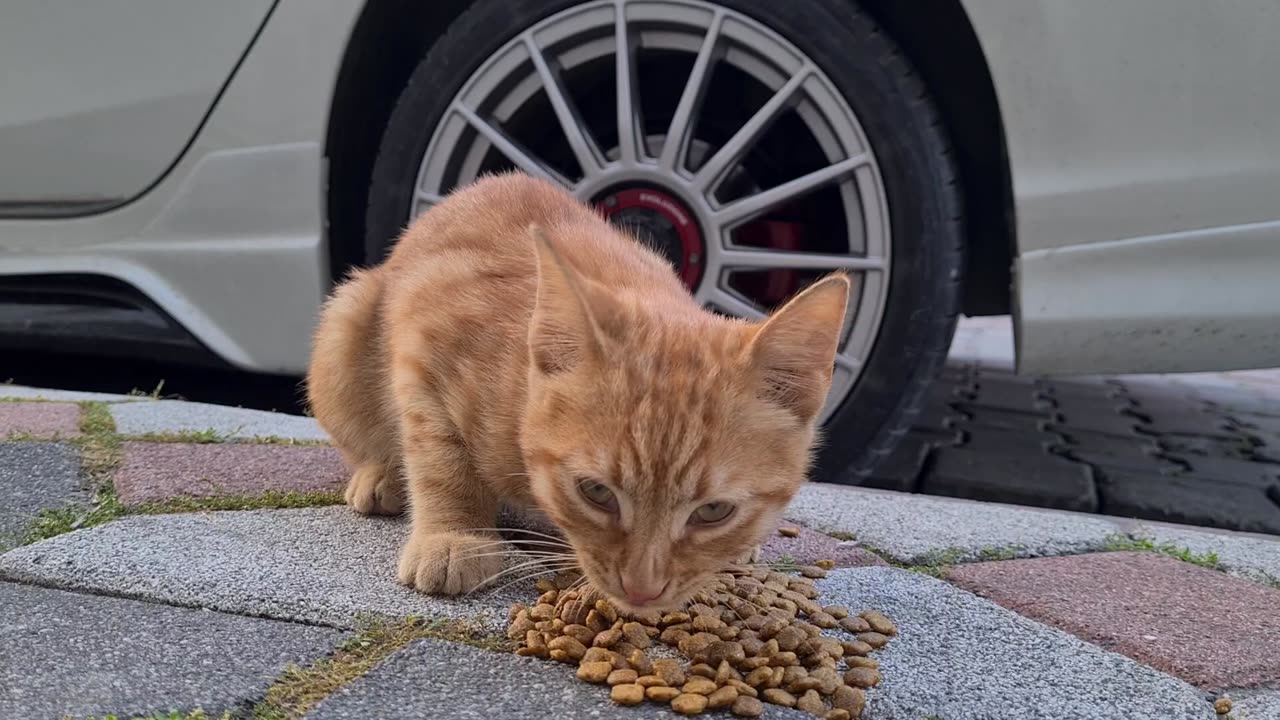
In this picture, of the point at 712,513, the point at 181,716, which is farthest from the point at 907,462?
the point at 181,716

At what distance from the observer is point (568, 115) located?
2432 millimetres

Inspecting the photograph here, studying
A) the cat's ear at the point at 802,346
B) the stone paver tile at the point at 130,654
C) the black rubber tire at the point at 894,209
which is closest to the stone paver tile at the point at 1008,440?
the black rubber tire at the point at 894,209

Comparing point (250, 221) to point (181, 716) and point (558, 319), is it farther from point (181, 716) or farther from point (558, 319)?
point (181, 716)

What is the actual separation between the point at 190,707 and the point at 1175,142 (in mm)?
2192

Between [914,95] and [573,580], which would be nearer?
[573,580]

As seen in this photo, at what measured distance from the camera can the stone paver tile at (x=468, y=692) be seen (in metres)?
1.11

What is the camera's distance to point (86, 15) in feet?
8.59

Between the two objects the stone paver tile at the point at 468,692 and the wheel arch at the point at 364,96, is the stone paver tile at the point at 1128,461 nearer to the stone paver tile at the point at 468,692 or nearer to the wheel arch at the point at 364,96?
the stone paver tile at the point at 468,692

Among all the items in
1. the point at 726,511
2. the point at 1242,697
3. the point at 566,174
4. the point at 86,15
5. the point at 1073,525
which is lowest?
the point at 1073,525

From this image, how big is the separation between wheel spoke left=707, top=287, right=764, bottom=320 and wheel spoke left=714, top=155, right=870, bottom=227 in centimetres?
18

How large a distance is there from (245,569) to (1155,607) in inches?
59.6

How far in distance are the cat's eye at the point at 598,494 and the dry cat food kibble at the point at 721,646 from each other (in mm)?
155

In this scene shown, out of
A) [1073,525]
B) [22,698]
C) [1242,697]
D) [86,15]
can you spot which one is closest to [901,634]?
[1242,697]

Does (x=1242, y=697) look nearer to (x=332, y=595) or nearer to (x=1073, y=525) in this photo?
(x=1073, y=525)
